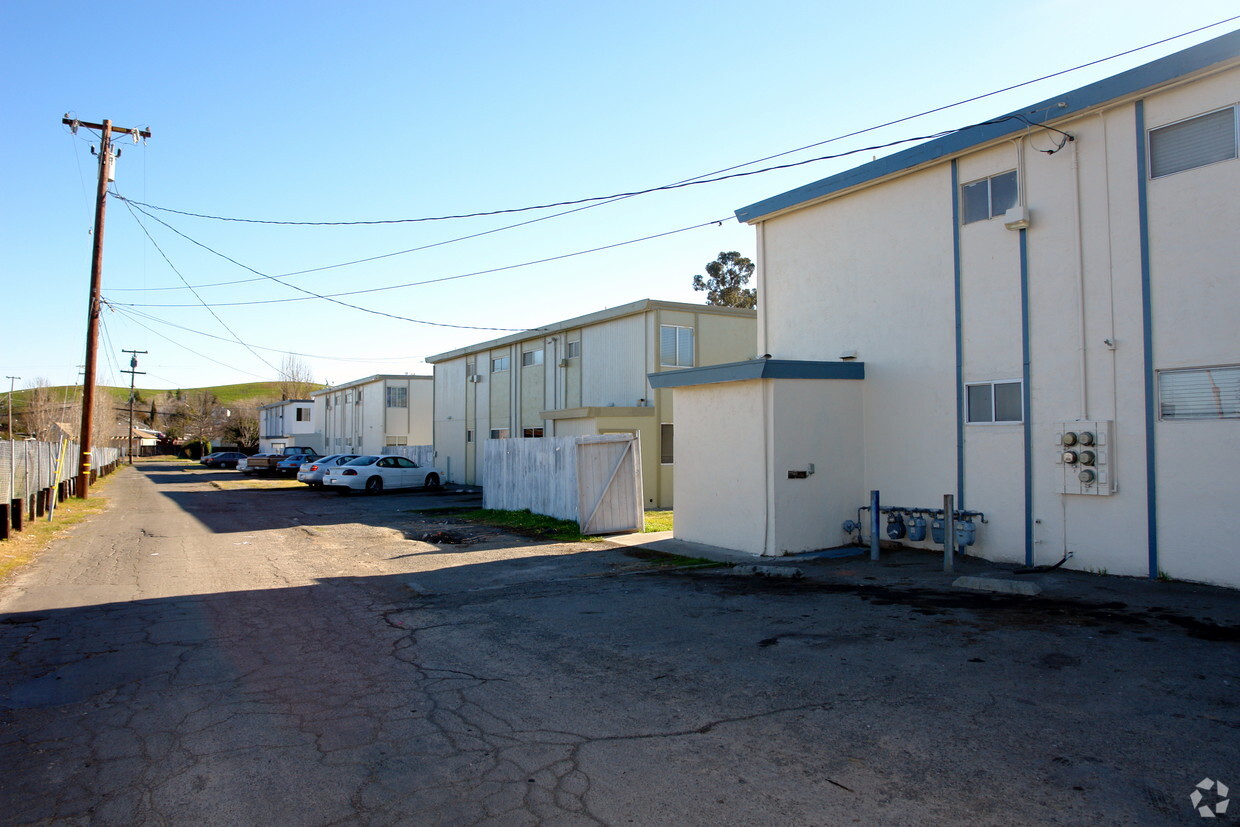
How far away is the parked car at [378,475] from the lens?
101ft

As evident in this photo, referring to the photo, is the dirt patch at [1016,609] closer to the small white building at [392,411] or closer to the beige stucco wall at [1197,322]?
the beige stucco wall at [1197,322]

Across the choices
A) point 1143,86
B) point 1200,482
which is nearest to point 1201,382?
point 1200,482

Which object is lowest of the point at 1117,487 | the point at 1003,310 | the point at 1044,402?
the point at 1117,487

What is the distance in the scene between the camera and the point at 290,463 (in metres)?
45.4

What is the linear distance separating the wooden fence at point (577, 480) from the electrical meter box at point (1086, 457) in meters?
8.32

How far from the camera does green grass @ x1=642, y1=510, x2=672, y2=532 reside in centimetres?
1742

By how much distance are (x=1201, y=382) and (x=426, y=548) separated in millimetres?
12366

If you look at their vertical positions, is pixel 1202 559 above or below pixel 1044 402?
below

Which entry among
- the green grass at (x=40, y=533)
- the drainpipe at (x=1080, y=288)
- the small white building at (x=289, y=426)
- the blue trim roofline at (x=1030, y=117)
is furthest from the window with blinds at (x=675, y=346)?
the small white building at (x=289, y=426)

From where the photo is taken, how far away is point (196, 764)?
15.0 ft

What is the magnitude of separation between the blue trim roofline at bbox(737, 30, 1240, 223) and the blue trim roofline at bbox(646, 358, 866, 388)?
10.3 ft

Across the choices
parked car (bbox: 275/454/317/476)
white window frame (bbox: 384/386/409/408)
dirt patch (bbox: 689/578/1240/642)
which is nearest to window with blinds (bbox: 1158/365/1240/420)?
dirt patch (bbox: 689/578/1240/642)

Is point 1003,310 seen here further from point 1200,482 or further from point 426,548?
point 426,548

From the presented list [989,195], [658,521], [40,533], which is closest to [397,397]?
[40,533]
